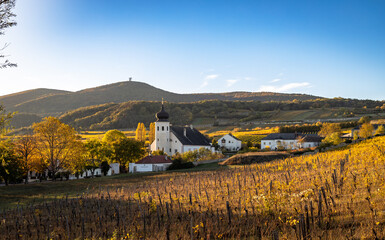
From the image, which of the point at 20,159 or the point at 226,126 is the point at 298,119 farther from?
the point at 20,159

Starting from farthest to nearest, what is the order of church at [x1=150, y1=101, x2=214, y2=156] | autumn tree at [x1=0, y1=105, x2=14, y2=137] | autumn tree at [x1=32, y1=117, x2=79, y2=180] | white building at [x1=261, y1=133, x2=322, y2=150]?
1. white building at [x1=261, y1=133, x2=322, y2=150]
2. church at [x1=150, y1=101, x2=214, y2=156]
3. autumn tree at [x1=32, y1=117, x2=79, y2=180]
4. autumn tree at [x1=0, y1=105, x2=14, y2=137]

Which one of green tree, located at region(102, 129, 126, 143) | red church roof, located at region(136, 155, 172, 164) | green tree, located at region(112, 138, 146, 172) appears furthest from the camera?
green tree, located at region(102, 129, 126, 143)

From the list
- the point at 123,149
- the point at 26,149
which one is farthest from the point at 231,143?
the point at 26,149

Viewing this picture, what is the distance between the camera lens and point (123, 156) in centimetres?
6575

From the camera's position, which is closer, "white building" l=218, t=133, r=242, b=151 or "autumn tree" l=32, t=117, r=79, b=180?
"autumn tree" l=32, t=117, r=79, b=180

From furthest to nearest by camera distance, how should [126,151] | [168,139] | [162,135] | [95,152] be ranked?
[168,139] → [162,135] → [126,151] → [95,152]

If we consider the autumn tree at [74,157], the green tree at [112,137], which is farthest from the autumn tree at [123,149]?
the autumn tree at [74,157]

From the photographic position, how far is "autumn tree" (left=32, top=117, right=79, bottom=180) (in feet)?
154

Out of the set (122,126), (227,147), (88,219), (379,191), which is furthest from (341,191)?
(122,126)

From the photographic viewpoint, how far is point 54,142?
4750 cm

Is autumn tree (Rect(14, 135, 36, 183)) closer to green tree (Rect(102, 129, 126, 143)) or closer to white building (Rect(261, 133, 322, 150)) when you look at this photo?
green tree (Rect(102, 129, 126, 143))

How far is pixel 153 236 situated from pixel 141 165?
5291 centimetres

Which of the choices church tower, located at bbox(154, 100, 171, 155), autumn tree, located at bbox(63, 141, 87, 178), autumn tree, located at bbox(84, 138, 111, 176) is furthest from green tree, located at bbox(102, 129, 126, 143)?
autumn tree, located at bbox(63, 141, 87, 178)

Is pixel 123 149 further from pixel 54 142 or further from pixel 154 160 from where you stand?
pixel 54 142
